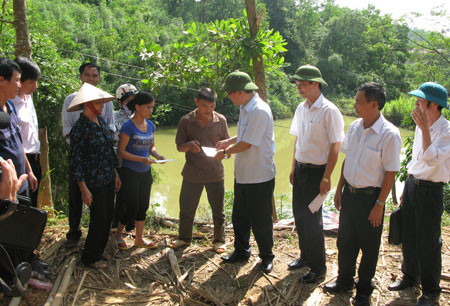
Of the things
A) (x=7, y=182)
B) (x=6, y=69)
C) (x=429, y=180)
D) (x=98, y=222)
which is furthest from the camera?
(x=98, y=222)

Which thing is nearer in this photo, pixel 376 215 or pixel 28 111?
pixel 376 215

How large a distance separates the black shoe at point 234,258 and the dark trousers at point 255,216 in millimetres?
31

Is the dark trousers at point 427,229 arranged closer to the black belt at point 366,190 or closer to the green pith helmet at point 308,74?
the black belt at point 366,190

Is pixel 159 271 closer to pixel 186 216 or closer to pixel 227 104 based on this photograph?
pixel 186 216

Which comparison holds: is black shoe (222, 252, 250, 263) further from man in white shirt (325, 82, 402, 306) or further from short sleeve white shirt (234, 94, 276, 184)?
man in white shirt (325, 82, 402, 306)

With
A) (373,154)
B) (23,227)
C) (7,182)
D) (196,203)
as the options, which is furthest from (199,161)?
(7,182)

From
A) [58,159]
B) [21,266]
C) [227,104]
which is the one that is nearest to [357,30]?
[227,104]

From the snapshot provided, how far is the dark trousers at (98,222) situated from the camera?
3494mm

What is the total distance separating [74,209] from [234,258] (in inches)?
66.6

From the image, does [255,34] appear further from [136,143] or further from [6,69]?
[6,69]

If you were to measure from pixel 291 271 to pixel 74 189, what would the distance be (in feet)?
7.47

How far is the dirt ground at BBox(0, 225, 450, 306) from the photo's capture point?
332 centimetres

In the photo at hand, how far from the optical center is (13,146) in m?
2.97

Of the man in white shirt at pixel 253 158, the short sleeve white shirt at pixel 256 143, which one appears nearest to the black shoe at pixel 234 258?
the man in white shirt at pixel 253 158
